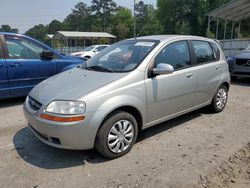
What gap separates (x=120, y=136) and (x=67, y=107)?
2.72 ft

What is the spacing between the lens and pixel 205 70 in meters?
4.57

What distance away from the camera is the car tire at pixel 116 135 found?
124 inches

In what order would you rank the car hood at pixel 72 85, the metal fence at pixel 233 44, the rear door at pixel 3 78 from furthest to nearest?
the metal fence at pixel 233 44 < the rear door at pixel 3 78 < the car hood at pixel 72 85

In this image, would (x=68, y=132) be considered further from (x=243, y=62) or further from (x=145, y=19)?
(x=145, y=19)

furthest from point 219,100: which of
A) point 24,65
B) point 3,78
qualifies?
point 3,78

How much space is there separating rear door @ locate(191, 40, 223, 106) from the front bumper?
226cm

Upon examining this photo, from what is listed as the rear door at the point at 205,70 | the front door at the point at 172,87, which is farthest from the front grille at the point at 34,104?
the rear door at the point at 205,70

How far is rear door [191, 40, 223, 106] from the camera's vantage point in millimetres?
4461

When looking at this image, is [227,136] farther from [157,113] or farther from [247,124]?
[157,113]

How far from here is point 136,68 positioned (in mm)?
3537

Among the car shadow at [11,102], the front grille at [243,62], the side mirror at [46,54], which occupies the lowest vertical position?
the car shadow at [11,102]

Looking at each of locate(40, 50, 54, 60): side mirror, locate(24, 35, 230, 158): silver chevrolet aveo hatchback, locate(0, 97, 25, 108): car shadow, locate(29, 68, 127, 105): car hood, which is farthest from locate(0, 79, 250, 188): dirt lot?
locate(40, 50, 54, 60): side mirror

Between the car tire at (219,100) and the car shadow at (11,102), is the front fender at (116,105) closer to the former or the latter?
the car tire at (219,100)

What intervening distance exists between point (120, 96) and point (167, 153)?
3.53ft
